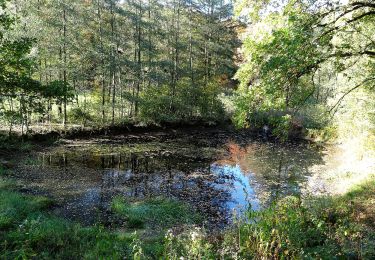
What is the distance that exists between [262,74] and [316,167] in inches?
578

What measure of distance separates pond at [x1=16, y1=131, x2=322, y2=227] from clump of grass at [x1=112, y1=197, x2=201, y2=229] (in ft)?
1.61

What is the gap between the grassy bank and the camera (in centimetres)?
548

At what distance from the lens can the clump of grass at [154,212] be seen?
1086 centimetres

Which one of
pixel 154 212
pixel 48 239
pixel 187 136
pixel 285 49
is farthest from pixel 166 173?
pixel 187 136

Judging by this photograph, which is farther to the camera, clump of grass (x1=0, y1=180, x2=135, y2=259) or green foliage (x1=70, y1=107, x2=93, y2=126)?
green foliage (x1=70, y1=107, x2=93, y2=126)

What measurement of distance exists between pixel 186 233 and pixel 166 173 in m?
9.87

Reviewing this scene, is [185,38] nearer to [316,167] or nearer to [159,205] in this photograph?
[316,167]

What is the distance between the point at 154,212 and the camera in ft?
38.2

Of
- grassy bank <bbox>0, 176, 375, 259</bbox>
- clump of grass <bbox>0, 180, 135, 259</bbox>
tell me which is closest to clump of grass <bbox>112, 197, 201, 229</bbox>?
grassy bank <bbox>0, 176, 375, 259</bbox>

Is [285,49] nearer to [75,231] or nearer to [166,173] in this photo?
[75,231]

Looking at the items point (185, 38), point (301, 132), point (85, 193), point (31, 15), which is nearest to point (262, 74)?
point (85, 193)

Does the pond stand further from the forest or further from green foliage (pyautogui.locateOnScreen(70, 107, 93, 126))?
green foliage (pyautogui.locateOnScreen(70, 107, 93, 126))

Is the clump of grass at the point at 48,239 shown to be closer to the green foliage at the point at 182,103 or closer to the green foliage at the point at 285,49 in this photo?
the green foliage at the point at 285,49

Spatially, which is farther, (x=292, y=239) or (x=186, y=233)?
(x=186, y=233)
